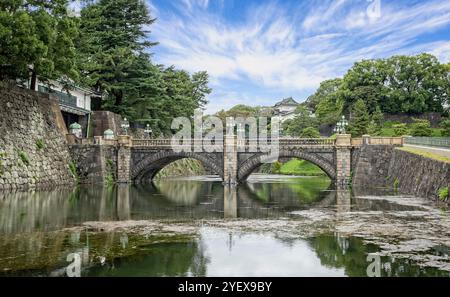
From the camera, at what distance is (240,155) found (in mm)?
51875

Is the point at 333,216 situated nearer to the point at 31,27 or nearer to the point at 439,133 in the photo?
the point at 31,27

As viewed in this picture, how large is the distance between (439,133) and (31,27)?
54512 mm

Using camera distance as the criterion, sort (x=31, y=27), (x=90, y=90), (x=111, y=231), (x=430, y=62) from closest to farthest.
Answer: (x=111, y=231) → (x=31, y=27) → (x=90, y=90) → (x=430, y=62)

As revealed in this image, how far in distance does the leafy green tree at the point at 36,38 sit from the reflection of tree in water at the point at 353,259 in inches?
1063

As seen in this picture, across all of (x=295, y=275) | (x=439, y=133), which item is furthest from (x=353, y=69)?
(x=295, y=275)

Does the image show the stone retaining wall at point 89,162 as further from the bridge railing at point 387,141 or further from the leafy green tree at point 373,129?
the leafy green tree at point 373,129

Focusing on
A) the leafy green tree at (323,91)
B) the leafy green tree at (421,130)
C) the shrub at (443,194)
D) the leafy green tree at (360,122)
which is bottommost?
the shrub at (443,194)

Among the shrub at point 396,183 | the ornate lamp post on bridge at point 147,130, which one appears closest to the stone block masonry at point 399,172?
the shrub at point 396,183

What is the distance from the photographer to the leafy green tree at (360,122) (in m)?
70.6

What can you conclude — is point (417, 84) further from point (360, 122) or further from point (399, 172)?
point (399, 172)

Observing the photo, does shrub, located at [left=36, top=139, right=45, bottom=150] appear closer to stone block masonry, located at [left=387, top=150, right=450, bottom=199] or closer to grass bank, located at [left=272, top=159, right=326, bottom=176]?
stone block masonry, located at [left=387, top=150, right=450, bottom=199]

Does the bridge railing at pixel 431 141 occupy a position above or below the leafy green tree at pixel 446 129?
below

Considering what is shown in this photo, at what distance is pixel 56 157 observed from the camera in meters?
47.8

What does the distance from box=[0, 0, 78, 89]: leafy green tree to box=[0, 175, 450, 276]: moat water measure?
11094 millimetres
